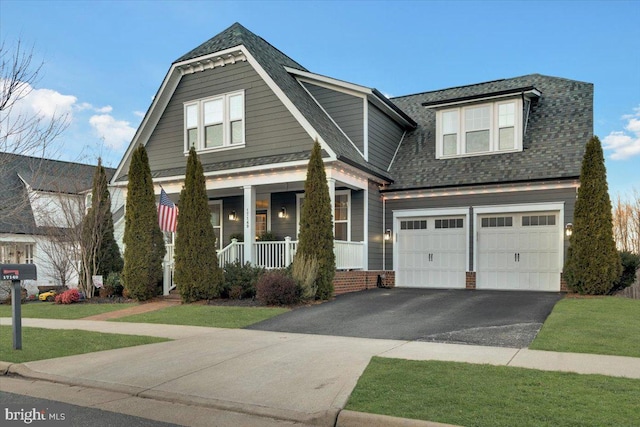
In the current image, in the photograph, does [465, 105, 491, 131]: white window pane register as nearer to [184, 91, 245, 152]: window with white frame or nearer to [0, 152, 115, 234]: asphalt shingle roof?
[184, 91, 245, 152]: window with white frame

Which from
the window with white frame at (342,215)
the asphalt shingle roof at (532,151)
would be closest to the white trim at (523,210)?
the asphalt shingle roof at (532,151)

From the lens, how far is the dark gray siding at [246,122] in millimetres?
16125

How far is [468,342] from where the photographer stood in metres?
8.62

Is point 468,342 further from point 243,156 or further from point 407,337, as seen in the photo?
point 243,156

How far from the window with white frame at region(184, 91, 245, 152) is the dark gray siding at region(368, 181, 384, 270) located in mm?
4814

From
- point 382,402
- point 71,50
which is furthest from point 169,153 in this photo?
point 382,402

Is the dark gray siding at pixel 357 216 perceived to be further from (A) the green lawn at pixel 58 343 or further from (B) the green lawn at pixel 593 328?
(A) the green lawn at pixel 58 343

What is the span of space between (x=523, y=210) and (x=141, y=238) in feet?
39.3

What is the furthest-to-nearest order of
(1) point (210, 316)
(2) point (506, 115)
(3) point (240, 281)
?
(2) point (506, 115), (3) point (240, 281), (1) point (210, 316)

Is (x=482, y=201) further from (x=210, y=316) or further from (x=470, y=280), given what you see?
(x=210, y=316)

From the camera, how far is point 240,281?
14.5 m

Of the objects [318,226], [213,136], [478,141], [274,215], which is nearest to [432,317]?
[318,226]

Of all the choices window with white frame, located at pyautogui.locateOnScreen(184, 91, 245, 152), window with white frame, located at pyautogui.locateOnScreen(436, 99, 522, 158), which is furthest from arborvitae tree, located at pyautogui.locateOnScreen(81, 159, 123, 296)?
window with white frame, located at pyautogui.locateOnScreen(436, 99, 522, 158)

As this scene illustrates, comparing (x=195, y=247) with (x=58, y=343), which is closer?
(x=58, y=343)
